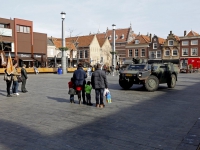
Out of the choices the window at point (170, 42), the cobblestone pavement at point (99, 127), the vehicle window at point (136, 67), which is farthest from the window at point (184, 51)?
the cobblestone pavement at point (99, 127)

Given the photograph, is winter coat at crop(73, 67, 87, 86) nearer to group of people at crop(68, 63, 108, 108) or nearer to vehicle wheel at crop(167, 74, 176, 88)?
group of people at crop(68, 63, 108, 108)

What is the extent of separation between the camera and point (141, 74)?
12.9 metres

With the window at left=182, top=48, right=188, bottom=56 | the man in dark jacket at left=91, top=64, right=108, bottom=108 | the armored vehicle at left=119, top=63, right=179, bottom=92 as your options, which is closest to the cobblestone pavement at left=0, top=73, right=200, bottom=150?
the man in dark jacket at left=91, top=64, right=108, bottom=108

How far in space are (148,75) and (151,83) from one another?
55 cm

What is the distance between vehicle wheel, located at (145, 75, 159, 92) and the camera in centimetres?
1295

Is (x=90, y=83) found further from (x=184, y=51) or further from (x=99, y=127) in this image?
(x=184, y=51)

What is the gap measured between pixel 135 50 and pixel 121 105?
56.6 meters

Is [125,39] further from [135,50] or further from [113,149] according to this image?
[113,149]

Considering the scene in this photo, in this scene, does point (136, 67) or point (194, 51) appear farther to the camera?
point (194, 51)

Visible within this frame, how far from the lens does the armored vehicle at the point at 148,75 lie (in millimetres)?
13016

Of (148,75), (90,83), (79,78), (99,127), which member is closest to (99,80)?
(90,83)

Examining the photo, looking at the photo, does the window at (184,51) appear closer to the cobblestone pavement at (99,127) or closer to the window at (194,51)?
the window at (194,51)

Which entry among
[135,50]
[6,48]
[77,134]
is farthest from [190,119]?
[135,50]

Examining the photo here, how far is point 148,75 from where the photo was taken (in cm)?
1330
